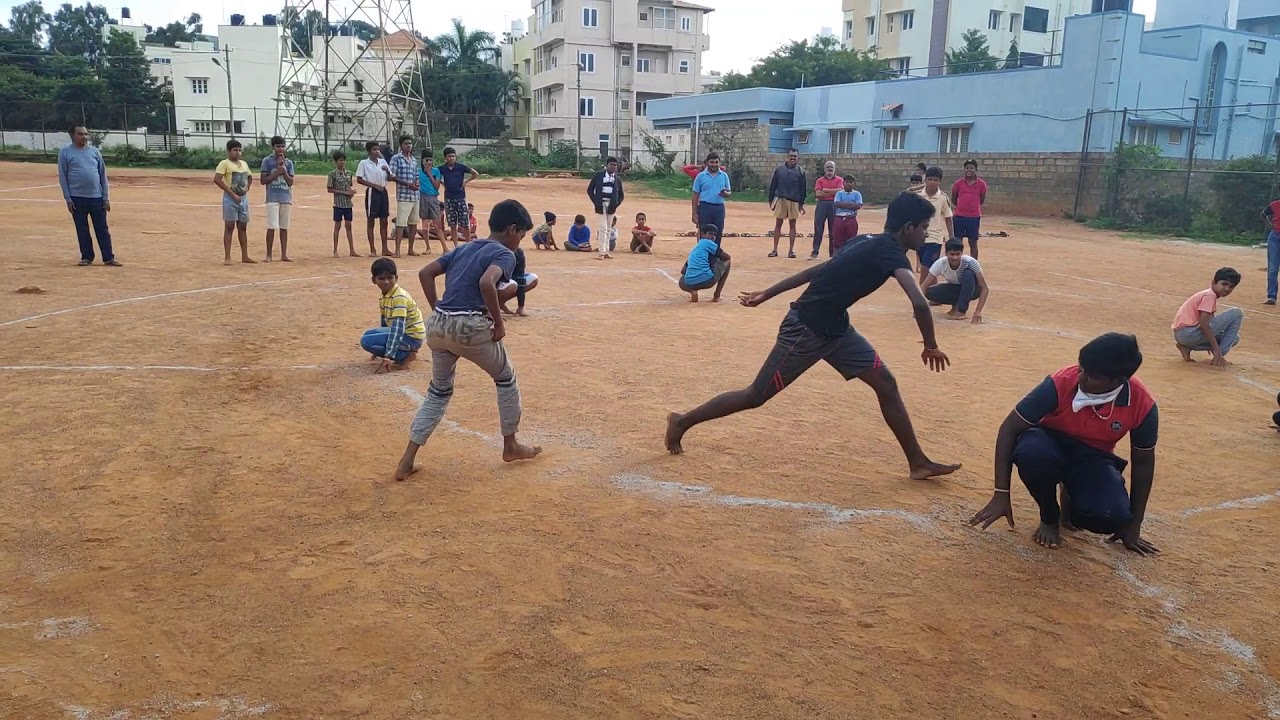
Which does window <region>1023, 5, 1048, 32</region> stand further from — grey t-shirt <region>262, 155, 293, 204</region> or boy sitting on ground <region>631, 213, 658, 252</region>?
grey t-shirt <region>262, 155, 293, 204</region>

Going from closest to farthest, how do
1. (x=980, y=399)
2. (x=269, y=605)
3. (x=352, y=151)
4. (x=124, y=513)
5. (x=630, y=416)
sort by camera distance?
(x=269, y=605)
(x=124, y=513)
(x=630, y=416)
(x=980, y=399)
(x=352, y=151)

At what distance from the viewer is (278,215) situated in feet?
48.4

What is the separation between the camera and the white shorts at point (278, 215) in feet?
48.1

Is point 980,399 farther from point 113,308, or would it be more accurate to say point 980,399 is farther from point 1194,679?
point 113,308

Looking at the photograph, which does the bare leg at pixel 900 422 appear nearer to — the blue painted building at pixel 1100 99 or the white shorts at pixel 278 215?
the white shorts at pixel 278 215

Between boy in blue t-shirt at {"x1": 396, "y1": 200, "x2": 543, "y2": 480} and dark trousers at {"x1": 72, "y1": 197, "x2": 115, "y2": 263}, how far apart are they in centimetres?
1042

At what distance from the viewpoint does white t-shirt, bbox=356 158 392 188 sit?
1487cm

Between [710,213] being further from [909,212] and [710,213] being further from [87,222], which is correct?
[909,212]

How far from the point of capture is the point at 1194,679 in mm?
3539

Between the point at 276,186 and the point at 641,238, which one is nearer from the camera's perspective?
the point at 276,186

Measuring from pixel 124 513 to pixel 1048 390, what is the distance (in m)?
4.92

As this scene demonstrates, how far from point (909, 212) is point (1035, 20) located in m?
61.8

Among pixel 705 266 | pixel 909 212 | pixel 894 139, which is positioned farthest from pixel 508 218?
pixel 894 139

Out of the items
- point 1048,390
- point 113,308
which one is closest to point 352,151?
point 113,308
